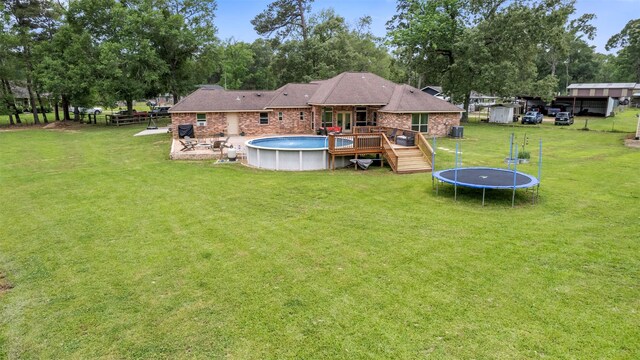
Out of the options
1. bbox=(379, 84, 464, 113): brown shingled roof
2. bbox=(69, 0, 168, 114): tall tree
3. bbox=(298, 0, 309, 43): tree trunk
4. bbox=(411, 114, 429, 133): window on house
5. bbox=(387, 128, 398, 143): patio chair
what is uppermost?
bbox=(298, 0, 309, 43): tree trunk

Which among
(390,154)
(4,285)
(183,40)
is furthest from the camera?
(183,40)

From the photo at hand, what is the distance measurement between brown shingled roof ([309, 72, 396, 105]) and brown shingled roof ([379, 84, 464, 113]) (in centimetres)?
67

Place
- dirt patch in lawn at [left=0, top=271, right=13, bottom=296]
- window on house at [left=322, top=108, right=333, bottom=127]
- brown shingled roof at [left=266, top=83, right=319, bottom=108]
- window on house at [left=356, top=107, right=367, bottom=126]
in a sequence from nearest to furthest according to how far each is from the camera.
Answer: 1. dirt patch in lawn at [left=0, top=271, right=13, bottom=296]
2. window on house at [left=356, top=107, right=367, bottom=126]
3. window on house at [left=322, top=108, right=333, bottom=127]
4. brown shingled roof at [left=266, top=83, right=319, bottom=108]

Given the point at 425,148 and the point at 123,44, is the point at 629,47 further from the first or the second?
the point at 123,44

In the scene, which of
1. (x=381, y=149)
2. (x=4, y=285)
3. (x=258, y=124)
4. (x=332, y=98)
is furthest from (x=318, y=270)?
(x=258, y=124)

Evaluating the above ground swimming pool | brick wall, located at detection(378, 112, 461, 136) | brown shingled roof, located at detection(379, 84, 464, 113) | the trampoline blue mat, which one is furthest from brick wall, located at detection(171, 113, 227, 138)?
the trampoline blue mat

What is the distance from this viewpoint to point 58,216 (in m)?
10.2

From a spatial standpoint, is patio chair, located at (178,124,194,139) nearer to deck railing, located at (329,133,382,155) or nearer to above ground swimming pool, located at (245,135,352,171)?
above ground swimming pool, located at (245,135,352,171)

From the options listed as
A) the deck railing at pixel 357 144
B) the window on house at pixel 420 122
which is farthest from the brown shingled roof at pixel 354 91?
the deck railing at pixel 357 144

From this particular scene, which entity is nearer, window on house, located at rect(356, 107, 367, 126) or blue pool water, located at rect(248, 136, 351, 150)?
blue pool water, located at rect(248, 136, 351, 150)

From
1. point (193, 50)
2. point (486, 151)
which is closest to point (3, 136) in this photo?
point (193, 50)

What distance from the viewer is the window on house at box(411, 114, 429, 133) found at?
24312mm

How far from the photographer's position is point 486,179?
11836 millimetres

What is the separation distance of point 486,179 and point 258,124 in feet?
60.3
